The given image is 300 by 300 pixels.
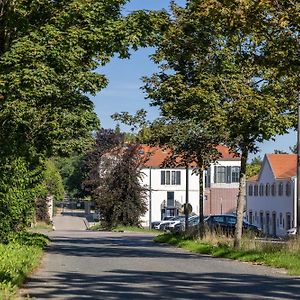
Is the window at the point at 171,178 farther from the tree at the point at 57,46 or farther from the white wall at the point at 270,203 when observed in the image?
the tree at the point at 57,46

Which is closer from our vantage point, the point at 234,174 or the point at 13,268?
the point at 13,268

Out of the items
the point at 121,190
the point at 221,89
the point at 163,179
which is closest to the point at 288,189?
the point at 121,190

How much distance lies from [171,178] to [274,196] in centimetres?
2333

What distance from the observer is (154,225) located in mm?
76812

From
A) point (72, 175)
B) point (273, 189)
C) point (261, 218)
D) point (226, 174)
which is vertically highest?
point (72, 175)

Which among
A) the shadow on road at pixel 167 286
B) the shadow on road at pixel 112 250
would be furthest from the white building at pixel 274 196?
the shadow on road at pixel 167 286

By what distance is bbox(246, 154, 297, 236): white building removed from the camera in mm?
65250

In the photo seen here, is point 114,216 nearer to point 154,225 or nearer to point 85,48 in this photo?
point 154,225

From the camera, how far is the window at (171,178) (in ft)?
302

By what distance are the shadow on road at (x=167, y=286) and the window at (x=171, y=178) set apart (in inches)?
2880

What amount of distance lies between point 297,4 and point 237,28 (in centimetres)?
142

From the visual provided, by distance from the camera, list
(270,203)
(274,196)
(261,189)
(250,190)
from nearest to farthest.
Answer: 1. (274,196)
2. (270,203)
3. (261,189)
4. (250,190)

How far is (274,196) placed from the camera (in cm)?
7069

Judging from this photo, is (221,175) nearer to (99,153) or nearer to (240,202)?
(99,153)
